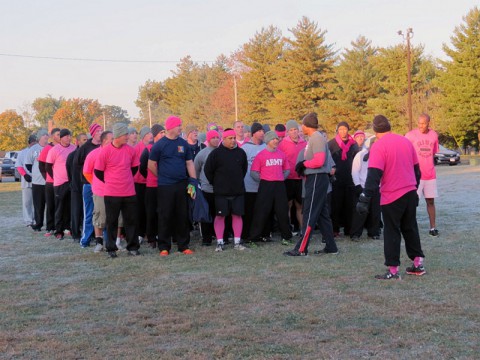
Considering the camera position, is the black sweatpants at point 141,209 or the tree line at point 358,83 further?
the tree line at point 358,83

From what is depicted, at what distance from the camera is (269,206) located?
11.2 meters

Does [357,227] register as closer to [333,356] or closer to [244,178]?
[244,178]

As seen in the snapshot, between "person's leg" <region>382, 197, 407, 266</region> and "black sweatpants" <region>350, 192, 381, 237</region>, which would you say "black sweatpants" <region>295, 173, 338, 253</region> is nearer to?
"black sweatpants" <region>350, 192, 381, 237</region>

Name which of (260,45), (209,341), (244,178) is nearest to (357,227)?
(244,178)

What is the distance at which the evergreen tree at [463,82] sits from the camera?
5900 cm

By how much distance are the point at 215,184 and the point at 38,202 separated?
5001 mm

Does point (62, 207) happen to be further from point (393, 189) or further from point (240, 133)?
point (393, 189)

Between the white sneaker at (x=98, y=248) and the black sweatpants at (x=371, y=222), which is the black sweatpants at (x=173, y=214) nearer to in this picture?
the white sneaker at (x=98, y=248)

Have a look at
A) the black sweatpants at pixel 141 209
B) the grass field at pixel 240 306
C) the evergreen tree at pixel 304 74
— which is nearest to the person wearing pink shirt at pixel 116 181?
the grass field at pixel 240 306

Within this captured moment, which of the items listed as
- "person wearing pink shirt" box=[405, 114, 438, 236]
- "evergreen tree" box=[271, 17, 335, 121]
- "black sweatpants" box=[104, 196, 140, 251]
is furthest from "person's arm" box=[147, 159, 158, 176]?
"evergreen tree" box=[271, 17, 335, 121]

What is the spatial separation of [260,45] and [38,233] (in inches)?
2217

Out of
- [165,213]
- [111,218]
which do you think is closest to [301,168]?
[165,213]

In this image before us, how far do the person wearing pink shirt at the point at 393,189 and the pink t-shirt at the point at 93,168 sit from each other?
4.26 meters

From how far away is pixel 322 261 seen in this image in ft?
30.8
